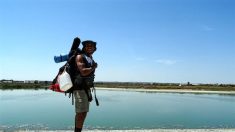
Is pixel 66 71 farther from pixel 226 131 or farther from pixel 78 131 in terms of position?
pixel 226 131

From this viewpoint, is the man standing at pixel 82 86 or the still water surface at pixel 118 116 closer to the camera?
the man standing at pixel 82 86

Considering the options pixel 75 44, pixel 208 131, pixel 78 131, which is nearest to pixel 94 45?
pixel 75 44

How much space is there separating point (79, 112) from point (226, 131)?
250 inches

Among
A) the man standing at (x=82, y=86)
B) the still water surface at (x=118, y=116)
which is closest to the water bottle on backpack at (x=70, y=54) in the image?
the man standing at (x=82, y=86)

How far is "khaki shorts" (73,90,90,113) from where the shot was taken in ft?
20.6

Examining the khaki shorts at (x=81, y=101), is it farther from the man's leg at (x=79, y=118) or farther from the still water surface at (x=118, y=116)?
the still water surface at (x=118, y=116)

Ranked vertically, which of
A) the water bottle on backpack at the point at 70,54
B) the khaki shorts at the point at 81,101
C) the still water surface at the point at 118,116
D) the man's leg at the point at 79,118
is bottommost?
the still water surface at the point at 118,116

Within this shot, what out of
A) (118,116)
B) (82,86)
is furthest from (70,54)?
(118,116)

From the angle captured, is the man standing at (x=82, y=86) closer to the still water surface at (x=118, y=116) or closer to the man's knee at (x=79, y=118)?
the man's knee at (x=79, y=118)

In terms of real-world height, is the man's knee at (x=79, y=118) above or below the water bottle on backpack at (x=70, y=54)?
below

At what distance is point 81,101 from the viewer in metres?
6.27

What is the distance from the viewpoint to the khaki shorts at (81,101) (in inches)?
247

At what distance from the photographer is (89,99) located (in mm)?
6383

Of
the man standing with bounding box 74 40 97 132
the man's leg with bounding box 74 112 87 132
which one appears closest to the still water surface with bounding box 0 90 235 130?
the man's leg with bounding box 74 112 87 132
